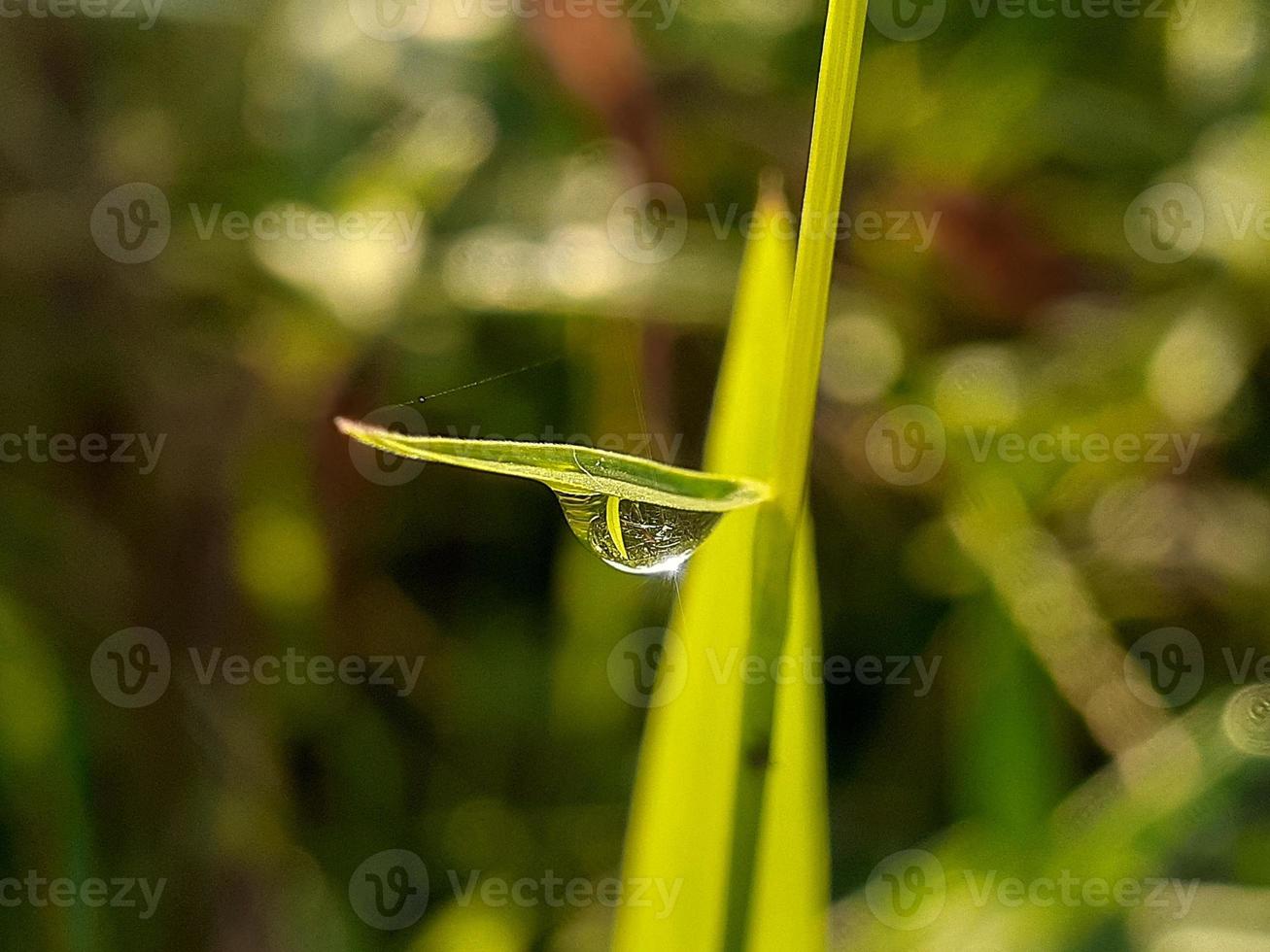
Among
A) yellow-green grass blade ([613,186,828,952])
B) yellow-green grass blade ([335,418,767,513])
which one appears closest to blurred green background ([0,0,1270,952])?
yellow-green grass blade ([613,186,828,952])

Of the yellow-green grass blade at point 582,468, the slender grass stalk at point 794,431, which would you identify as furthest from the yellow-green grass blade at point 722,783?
the yellow-green grass blade at point 582,468

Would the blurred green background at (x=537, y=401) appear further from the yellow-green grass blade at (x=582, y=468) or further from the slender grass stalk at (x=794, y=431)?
the yellow-green grass blade at (x=582, y=468)

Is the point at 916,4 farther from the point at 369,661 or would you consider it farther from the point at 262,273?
the point at 369,661

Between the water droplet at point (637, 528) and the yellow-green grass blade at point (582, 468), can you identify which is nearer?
the yellow-green grass blade at point (582, 468)

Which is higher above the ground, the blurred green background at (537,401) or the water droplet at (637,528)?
the blurred green background at (537,401)

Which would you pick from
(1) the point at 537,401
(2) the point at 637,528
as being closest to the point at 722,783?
(2) the point at 637,528

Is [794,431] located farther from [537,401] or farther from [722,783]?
[537,401]

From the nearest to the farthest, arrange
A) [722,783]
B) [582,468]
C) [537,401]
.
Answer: [582,468] → [722,783] → [537,401]
